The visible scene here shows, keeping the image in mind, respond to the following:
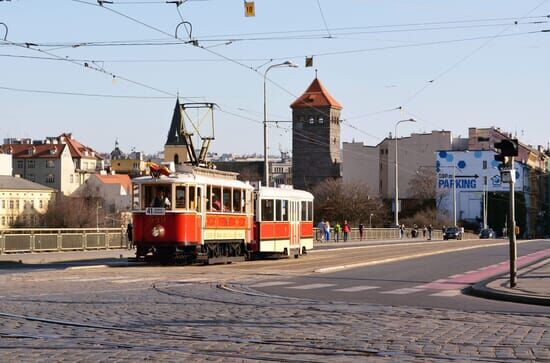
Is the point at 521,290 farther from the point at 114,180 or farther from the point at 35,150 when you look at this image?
the point at 35,150

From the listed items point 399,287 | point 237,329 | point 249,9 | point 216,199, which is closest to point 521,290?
point 399,287

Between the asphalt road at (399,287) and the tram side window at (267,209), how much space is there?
18.3 feet

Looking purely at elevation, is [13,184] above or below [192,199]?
above

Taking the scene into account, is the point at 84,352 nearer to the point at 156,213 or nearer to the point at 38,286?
the point at 38,286

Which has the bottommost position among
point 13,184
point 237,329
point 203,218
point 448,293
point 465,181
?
point 448,293

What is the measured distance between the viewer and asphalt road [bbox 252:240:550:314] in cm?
1842

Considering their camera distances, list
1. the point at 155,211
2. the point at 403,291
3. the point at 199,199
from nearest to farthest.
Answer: the point at 403,291, the point at 155,211, the point at 199,199

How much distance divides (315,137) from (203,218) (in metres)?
162

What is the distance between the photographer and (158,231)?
30734mm

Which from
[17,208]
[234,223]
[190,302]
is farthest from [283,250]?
[17,208]

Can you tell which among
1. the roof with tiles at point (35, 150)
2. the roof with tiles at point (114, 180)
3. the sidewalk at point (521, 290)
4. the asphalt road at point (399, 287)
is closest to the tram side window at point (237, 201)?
the asphalt road at point (399, 287)

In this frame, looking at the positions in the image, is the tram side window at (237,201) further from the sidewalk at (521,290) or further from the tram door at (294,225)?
the sidewalk at (521,290)

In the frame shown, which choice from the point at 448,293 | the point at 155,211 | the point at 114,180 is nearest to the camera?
the point at 448,293

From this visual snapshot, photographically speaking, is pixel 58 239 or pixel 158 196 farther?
pixel 58 239
